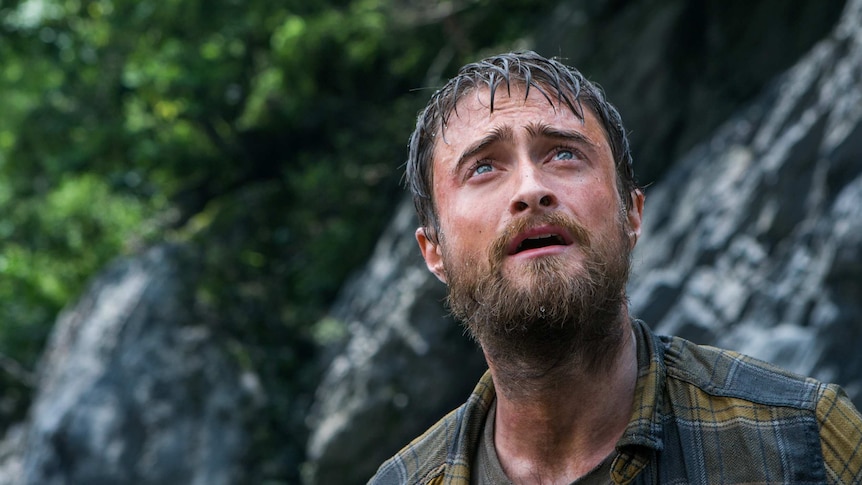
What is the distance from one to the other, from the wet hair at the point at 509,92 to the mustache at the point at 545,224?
0.69ft

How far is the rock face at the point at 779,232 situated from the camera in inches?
220

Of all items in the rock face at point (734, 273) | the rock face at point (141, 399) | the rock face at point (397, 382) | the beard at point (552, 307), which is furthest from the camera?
the rock face at point (141, 399)

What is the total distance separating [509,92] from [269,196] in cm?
1055

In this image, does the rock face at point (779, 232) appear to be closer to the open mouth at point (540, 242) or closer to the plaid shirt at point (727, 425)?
the plaid shirt at point (727, 425)

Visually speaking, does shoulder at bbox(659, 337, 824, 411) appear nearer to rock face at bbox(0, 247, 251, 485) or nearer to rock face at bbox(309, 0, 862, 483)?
rock face at bbox(309, 0, 862, 483)

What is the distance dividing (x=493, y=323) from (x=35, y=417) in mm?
11104

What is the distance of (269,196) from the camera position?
1238 centimetres

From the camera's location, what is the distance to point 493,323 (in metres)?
1.86

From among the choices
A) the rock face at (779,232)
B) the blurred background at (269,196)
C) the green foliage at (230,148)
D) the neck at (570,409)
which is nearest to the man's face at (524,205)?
the neck at (570,409)

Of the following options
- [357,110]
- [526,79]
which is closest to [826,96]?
[526,79]

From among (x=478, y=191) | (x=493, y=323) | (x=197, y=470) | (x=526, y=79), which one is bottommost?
(x=197, y=470)

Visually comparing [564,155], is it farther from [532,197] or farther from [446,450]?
[446,450]

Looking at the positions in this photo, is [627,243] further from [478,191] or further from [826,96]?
[826,96]

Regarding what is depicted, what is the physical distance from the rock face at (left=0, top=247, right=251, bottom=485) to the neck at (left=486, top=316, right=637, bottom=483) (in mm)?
8976
